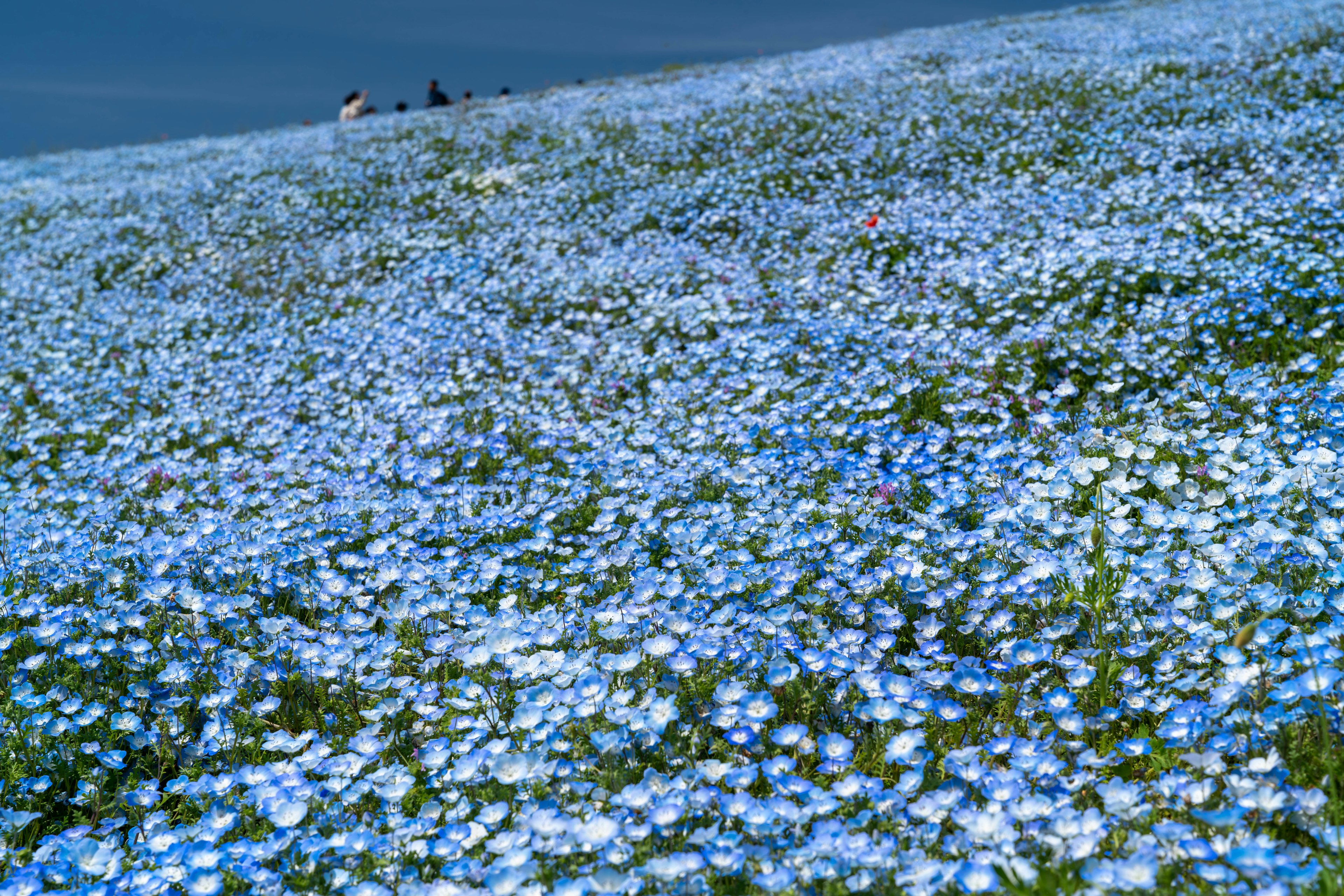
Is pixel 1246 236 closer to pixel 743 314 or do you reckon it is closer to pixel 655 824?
pixel 743 314

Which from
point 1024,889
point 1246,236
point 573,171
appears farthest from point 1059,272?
point 573,171

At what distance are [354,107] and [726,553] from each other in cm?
3027

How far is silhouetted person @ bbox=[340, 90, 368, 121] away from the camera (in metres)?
29.4

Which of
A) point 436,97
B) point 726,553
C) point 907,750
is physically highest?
point 436,97

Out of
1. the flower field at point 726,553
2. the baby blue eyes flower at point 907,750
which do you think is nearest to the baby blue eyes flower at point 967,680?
the flower field at point 726,553

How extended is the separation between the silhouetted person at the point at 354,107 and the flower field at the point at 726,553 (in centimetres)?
2010

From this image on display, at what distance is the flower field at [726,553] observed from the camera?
2.81m

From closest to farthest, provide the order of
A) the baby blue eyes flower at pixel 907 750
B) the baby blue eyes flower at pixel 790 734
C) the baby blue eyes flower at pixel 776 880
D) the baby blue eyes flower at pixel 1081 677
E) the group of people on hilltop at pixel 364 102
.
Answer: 1. the baby blue eyes flower at pixel 776 880
2. the baby blue eyes flower at pixel 907 750
3. the baby blue eyes flower at pixel 790 734
4. the baby blue eyes flower at pixel 1081 677
5. the group of people on hilltop at pixel 364 102

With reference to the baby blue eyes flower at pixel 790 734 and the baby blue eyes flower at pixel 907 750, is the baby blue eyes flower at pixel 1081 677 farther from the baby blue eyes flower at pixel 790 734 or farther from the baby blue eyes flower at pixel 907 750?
the baby blue eyes flower at pixel 790 734

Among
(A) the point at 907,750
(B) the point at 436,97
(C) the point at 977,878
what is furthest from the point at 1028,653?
(B) the point at 436,97

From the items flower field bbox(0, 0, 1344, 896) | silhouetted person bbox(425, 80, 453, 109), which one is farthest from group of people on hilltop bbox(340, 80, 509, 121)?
flower field bbox(0, 0, 1344, 896)

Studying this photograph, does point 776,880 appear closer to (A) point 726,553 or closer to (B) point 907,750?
(B) point 907,750

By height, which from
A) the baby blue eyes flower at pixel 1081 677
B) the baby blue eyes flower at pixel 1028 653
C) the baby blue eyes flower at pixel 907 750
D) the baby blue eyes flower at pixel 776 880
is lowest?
the baby blue eyes flower at pixel 776 880

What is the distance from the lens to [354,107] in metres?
29.5
